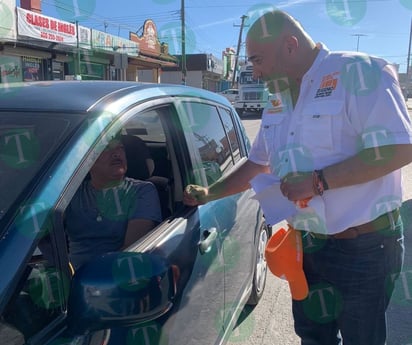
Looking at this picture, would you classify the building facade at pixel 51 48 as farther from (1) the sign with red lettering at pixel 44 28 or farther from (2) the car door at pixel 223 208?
(2) the car door at pixel 223 208

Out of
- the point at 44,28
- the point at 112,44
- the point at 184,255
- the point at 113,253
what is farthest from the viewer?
the point at 112,44

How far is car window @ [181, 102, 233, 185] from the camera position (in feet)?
8.30

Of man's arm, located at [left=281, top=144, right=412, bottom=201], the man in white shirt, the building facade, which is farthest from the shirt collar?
the building facade

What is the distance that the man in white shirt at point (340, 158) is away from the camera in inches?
65.2

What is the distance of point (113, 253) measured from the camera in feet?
4.73

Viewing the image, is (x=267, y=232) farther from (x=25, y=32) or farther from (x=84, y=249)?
(x=25, y=32)

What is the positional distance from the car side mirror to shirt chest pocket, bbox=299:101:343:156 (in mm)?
815

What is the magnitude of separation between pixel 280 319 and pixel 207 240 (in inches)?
59.4

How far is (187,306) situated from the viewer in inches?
76.4

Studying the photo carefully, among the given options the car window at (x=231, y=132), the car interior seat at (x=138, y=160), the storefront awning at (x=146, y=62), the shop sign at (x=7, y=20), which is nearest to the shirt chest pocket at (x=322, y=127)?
the car interior seat at (x=138, y=160)

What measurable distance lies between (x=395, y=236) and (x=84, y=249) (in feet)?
4.56

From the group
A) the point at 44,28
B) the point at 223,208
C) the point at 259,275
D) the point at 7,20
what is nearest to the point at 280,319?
the point at 259,275

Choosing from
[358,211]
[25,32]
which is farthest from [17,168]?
[25,32]

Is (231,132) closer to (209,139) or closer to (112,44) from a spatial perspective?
(209,139)
